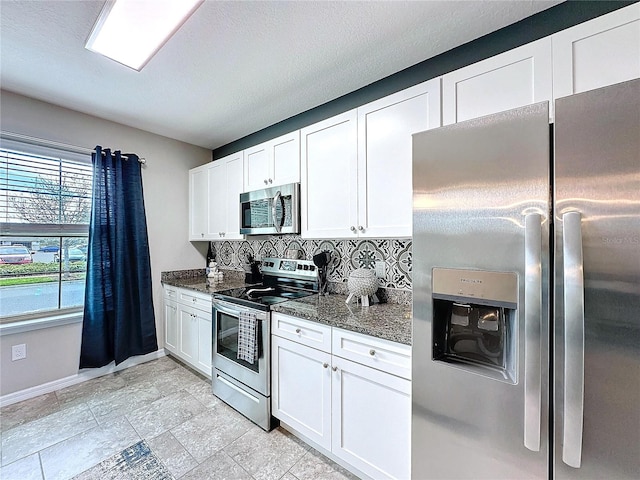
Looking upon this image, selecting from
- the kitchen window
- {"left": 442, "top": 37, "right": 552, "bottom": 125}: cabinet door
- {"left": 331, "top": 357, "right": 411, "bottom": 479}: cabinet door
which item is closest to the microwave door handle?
{"left": 331, "top": 357, "right": 411, "bottom": 479}: cabinet door

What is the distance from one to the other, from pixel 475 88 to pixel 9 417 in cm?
388

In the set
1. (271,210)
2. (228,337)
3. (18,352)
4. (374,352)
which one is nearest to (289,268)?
(271,210)

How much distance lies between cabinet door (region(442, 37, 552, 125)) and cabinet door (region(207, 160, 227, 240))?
2278 millimetres

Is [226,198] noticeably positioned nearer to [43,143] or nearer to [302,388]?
[43,143]

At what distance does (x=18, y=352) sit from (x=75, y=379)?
0.52 m

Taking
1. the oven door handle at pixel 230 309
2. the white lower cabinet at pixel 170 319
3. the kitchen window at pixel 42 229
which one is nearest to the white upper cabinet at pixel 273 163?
the oven door handle at pixel 230 309

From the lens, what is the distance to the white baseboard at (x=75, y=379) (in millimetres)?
2348

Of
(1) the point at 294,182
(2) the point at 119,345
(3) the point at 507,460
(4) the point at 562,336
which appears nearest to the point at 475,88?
(4) the point at 562,336

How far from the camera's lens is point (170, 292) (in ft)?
10.2

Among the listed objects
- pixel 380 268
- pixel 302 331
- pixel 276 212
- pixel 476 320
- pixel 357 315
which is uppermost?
pixel 276 212

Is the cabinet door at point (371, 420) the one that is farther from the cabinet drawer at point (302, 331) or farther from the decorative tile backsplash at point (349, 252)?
the decorative tile backsplash at point (349, 252)

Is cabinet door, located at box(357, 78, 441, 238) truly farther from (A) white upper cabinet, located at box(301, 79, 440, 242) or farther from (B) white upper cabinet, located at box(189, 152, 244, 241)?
(B) white upper cabinet, located at box(189, 152, 244, 241)

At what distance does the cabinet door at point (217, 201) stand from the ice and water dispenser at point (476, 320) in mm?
2428

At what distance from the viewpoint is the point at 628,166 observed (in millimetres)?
804
